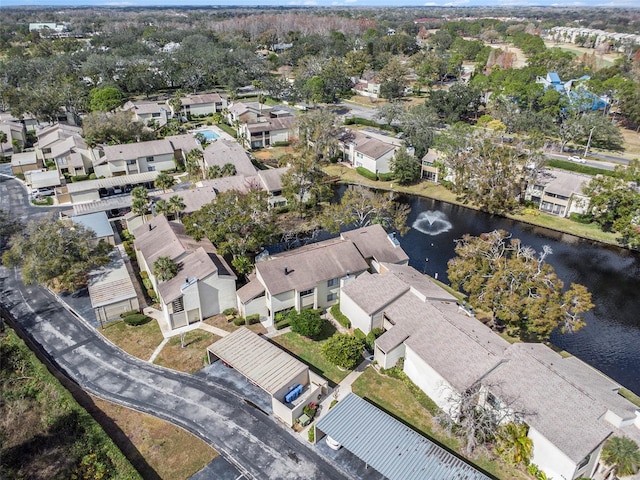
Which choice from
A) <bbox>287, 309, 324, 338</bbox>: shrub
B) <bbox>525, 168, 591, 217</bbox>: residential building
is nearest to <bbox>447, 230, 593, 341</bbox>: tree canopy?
<bbox>287, 309, 324, 338</bbox>: shrub

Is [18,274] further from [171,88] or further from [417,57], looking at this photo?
[417,57]

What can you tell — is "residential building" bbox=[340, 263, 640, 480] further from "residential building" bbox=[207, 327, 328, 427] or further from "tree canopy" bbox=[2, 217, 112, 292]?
"tree canopy" bbox=[2, 217, 112, 292]

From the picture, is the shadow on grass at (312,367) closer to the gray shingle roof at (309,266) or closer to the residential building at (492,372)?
the residential building at (492,372)

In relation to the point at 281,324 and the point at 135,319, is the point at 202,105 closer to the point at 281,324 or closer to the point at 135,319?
the point at 135,319

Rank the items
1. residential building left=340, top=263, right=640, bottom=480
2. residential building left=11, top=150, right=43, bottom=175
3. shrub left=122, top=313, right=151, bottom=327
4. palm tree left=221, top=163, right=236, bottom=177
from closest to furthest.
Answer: residential building left=340, top=263, right=640, bottom=480 < shrub left=122, top=313, right=151, bottom=327 < palm tree left=221, top=163, right=236, bottom=177 < residential building left=11, top=150, right=43, bottom=175

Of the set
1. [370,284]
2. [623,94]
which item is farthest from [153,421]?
[623,94]
